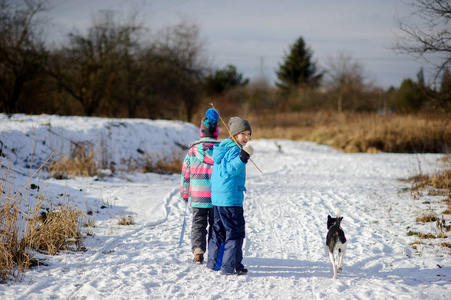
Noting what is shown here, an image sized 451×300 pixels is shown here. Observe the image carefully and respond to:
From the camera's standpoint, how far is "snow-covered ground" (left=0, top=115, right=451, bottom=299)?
3.55 m

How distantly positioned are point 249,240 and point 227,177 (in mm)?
1785

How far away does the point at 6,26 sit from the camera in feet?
58.7

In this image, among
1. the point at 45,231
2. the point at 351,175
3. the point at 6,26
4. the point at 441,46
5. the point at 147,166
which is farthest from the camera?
the point at 6,26

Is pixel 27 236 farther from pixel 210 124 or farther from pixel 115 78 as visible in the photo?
pixel 115 78

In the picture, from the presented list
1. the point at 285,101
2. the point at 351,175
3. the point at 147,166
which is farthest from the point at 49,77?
the point at 285,101

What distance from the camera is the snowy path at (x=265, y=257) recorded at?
349 centimetres

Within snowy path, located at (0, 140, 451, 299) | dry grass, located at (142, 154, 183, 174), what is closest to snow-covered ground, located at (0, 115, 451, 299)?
snowy path, located at (0, 140, 451, 299)

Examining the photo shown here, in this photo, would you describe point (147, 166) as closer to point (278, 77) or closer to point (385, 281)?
point (385, 281)

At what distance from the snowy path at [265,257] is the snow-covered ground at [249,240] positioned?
0.05 ft

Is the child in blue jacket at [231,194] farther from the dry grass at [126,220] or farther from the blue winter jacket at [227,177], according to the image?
the dry grass at [126,220]

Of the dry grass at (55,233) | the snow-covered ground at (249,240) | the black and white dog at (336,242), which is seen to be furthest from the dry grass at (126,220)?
the black and white dog at (336,242)

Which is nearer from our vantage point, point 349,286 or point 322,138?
point 349,286

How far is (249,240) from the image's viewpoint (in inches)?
210

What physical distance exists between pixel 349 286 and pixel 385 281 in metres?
0.44
